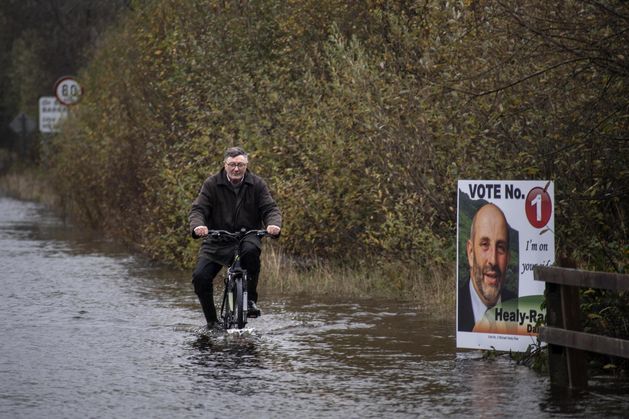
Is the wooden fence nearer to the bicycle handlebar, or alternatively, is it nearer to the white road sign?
the bicycle handlebar

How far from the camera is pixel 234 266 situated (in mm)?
13844

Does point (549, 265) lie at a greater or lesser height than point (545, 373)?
greater

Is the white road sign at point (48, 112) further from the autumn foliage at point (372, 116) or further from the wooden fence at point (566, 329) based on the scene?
the wooden fence at point (566, 329)

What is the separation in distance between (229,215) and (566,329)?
423cm

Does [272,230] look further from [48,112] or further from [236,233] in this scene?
[48,112]

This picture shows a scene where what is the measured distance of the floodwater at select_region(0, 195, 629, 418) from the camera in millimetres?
9906

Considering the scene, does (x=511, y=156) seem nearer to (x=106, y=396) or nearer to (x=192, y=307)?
(x=192, y=307)

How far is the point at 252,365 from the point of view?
467 inches

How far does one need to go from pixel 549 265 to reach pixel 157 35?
47.2ft

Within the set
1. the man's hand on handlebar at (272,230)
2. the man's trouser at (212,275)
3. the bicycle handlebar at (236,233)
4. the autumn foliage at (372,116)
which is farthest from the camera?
the man's trouser at (212,275)

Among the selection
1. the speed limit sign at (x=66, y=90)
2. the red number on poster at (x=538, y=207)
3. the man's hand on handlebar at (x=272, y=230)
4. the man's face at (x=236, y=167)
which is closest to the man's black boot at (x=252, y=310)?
the man's hand on handlebar at (x=272, y=230)

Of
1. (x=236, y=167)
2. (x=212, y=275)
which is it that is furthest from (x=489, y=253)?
Answer: (x=212, y=275)

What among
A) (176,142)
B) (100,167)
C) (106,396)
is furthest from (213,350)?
(100,167)

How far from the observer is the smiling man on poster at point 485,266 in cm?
1195
